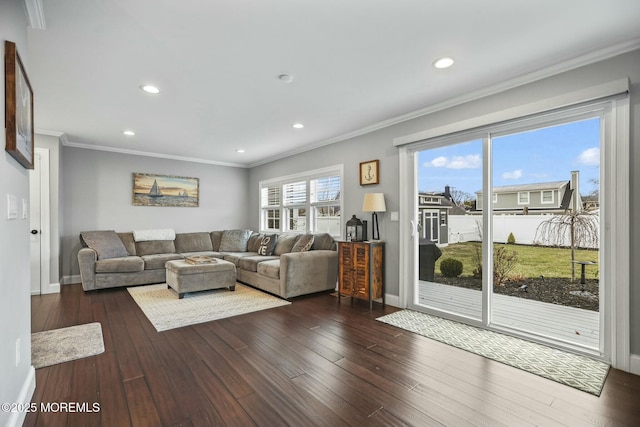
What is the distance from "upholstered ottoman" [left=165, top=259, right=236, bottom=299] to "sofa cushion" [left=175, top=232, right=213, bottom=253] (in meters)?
1.60

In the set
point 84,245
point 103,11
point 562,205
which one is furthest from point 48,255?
point 562,205

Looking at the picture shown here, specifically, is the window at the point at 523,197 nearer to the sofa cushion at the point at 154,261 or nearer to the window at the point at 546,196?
the window at the point at 546,196

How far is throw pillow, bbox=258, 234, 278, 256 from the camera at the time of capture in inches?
218

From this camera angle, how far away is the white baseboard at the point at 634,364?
87.1 inches

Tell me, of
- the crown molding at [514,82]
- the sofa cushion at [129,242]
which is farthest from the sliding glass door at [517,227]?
the sofa cushion at [129,242]

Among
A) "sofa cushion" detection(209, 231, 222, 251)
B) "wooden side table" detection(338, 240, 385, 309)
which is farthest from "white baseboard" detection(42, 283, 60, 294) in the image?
"wooden side table" detection(338, 240, 385, 309)

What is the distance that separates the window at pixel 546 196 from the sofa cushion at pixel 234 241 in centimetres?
520

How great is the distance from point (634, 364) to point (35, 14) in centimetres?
470

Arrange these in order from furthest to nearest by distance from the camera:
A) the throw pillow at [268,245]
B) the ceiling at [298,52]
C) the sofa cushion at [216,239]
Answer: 1. the sofa cushion at [216,239]
2. the throw pillow at [268,245]
3. the ceiling at [298,52]

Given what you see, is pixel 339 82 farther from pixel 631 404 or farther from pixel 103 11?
pixel 631 404

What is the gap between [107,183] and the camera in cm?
561

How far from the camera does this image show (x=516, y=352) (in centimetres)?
257

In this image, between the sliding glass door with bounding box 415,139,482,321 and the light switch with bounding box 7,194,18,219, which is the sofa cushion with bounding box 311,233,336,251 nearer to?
the sliding glass door with bounding box 415,139,482,321

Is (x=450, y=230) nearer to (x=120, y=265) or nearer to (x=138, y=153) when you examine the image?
(x=120, y=265)
